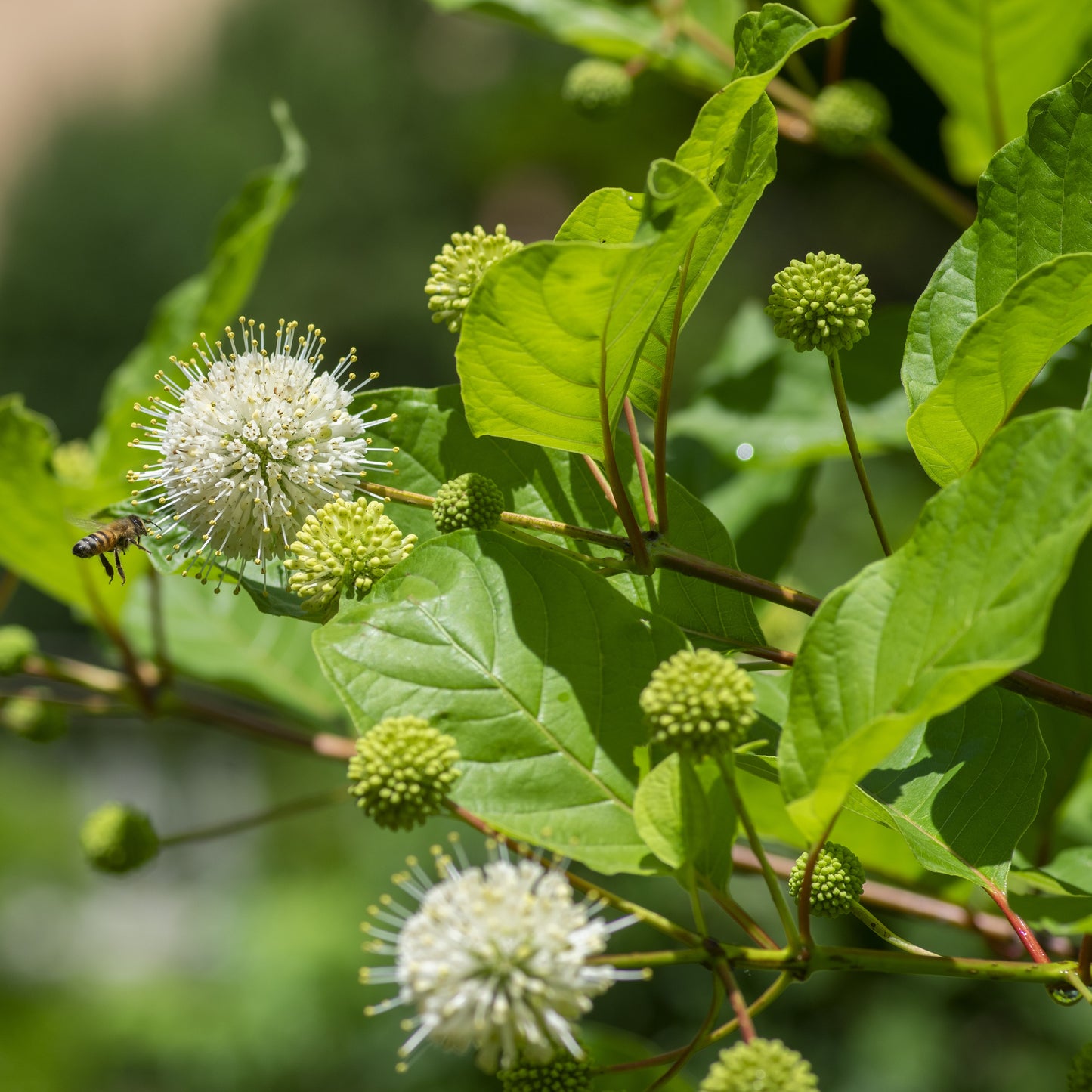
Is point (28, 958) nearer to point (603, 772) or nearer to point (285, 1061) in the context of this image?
point (285, 1061)

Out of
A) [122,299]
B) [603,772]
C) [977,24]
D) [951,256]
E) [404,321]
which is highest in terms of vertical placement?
[122,299]

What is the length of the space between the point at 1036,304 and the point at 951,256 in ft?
0.68

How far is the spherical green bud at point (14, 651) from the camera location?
2.21 meters

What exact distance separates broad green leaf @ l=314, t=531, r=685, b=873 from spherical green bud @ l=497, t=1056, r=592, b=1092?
20cm

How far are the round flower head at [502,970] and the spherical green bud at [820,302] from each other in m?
0.74

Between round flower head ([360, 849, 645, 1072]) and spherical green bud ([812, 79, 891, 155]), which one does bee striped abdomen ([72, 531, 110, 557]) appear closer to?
round flower head ([360, 849, 645, 1072])

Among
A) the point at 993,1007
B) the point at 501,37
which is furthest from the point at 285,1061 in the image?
the point at 501,37

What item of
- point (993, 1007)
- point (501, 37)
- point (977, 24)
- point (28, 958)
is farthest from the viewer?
point (501, 37)

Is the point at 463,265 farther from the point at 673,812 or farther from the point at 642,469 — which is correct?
the point at 673,812

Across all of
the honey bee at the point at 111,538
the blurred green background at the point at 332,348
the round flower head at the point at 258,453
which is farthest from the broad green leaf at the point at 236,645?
the round flower head at the point at 258,453

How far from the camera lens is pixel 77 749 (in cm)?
1084

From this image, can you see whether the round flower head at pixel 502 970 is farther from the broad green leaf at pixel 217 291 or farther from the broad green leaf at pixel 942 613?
the broad green leaf at pixel 217 291

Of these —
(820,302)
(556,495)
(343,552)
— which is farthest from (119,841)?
(820,302)

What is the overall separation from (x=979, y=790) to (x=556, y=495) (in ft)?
2.05
